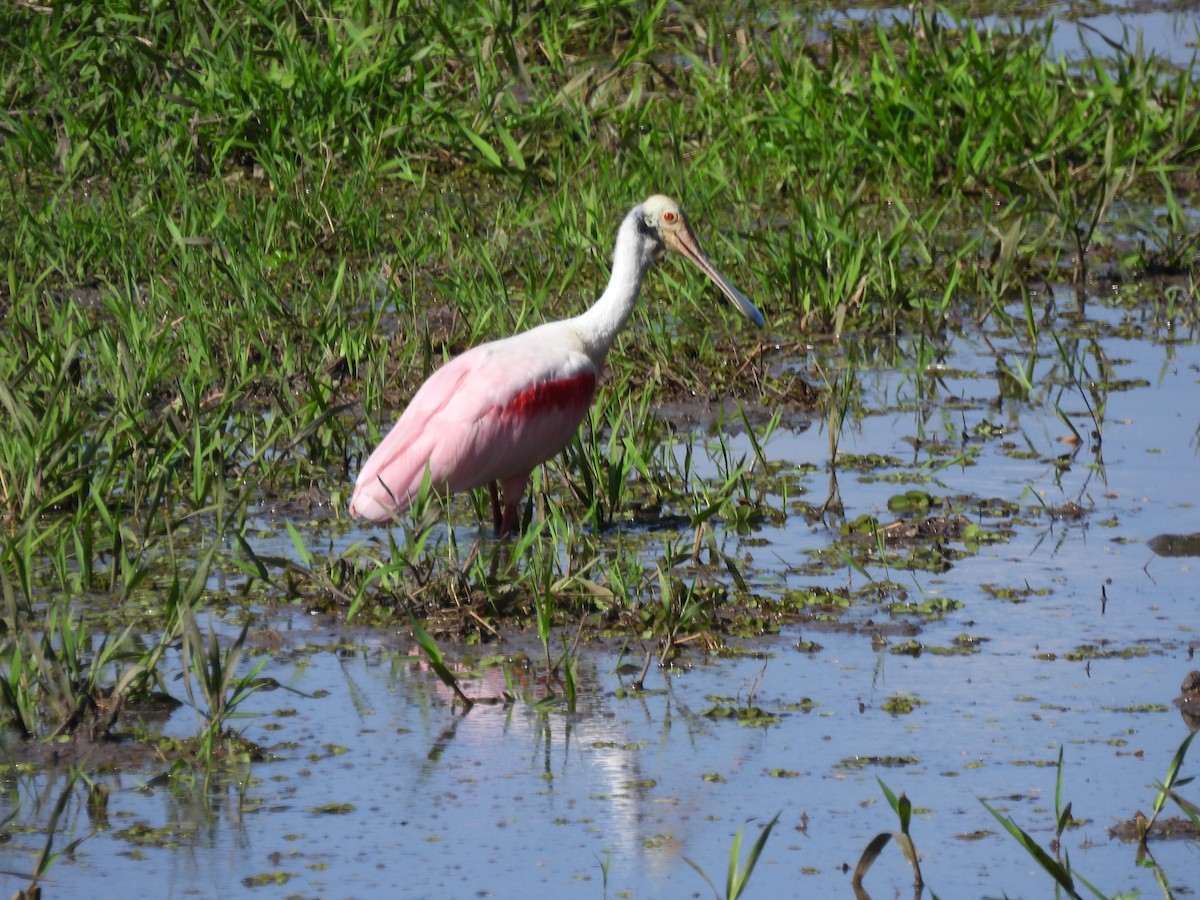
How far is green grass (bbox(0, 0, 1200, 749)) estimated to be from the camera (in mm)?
5973

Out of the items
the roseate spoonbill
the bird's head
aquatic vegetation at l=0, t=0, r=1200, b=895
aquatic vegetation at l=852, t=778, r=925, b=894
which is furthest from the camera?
the bird's head

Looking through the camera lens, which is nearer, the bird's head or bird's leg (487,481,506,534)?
bird's leg (487,481,506,534)

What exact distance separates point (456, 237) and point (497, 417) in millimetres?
3191

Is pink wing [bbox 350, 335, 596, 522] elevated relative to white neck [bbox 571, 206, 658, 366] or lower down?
lower down

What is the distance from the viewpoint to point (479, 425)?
6.14 m

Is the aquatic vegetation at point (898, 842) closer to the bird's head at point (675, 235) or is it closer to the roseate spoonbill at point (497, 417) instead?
the roseate spoonbill at point (497, 417)

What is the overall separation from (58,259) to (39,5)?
6.79ft

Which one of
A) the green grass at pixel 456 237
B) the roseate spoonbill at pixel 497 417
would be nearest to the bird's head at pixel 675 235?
the green grass at pixel 456 237

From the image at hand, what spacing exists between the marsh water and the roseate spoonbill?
33 centimetres

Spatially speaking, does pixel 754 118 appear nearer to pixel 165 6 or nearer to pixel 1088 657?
pixel 165 6

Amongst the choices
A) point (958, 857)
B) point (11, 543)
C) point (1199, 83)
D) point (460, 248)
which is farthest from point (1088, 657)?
point (1199, 83)

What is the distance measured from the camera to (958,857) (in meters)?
4.07

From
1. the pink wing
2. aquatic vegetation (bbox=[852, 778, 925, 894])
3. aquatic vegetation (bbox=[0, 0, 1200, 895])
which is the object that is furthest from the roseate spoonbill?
aquatic vegetation (bbox=[852, 778, 925, 894])

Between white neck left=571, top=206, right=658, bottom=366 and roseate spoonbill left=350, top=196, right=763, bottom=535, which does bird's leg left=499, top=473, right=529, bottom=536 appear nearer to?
roseate spoonbill left=350, top=196, right=763, bottom=535
